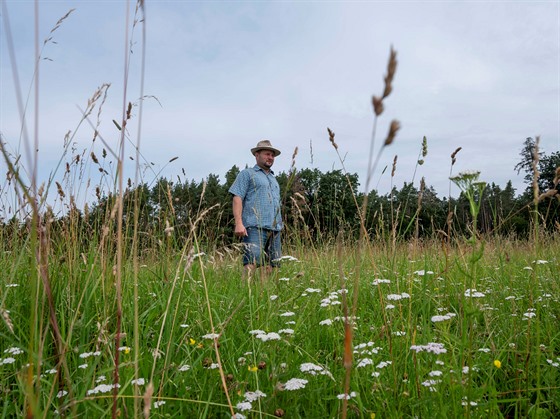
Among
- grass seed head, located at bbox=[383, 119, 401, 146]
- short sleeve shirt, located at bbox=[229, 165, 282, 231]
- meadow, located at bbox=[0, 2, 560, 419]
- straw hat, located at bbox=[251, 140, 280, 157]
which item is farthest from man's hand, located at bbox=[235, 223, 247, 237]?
grass seed head, located at bbox=[383, 119, 401, 146]

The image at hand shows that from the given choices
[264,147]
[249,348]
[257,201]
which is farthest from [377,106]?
[264,147]

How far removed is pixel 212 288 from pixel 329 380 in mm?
1725

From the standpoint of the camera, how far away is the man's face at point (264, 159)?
596cm

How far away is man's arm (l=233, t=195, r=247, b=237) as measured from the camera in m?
5.41

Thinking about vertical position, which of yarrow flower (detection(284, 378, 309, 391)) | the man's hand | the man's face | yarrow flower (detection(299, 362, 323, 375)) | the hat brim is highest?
the hat brim

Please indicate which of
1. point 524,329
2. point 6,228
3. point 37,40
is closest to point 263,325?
point 524,329

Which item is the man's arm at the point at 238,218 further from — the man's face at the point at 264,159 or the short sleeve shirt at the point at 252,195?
the man's face at the point at 264,159

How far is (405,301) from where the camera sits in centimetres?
318

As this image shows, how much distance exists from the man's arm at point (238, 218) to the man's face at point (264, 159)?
0.60 m

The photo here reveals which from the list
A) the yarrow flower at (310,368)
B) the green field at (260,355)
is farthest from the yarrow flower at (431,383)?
the yarrow flower at (310,368)

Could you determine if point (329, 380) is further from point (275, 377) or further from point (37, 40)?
point (37, 40)

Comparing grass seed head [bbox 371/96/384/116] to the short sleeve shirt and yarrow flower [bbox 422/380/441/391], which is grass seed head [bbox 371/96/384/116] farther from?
the short sleeve shirt

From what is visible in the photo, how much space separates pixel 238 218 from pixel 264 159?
0.92 meters

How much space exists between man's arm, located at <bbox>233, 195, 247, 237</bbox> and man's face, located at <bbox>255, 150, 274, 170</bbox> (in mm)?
599
